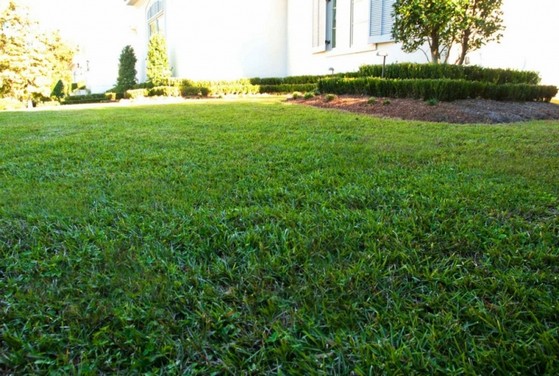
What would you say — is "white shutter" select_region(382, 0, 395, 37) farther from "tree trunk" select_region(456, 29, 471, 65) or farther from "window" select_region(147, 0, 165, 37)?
"window" select_region(147, 0, 165, 37)

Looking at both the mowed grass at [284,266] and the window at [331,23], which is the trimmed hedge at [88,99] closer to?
the window at [331,23]

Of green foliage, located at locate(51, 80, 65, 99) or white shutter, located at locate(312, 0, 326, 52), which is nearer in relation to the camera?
white shutter, located at locate(312, 0, 326, 52)

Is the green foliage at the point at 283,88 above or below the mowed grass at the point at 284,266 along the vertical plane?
above

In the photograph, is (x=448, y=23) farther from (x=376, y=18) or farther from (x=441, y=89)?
(x=376, y=18)

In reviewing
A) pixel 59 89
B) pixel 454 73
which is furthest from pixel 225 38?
pixel 59 89

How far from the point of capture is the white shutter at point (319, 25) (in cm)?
1310

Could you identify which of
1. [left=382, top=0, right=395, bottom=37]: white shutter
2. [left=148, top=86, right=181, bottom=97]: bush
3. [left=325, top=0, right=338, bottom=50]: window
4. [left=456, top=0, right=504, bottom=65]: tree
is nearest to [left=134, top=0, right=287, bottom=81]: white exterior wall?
[left=148, top=86, right=181, bottom=97]: bush

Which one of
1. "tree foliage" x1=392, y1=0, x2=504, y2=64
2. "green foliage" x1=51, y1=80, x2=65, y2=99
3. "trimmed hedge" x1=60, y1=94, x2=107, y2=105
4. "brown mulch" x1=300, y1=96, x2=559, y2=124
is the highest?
"tree foliage" x1=392, y1=0, x2=504, y2=64

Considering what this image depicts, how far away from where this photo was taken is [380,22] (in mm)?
10070

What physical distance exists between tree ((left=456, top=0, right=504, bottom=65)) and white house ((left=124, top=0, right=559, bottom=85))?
1.54 meters

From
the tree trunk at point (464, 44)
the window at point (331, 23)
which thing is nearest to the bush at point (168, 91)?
the window at point (331, 23)

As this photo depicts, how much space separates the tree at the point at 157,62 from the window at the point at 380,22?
25.9ft

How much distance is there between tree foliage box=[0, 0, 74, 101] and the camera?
17.3m

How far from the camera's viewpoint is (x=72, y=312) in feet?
4.74
